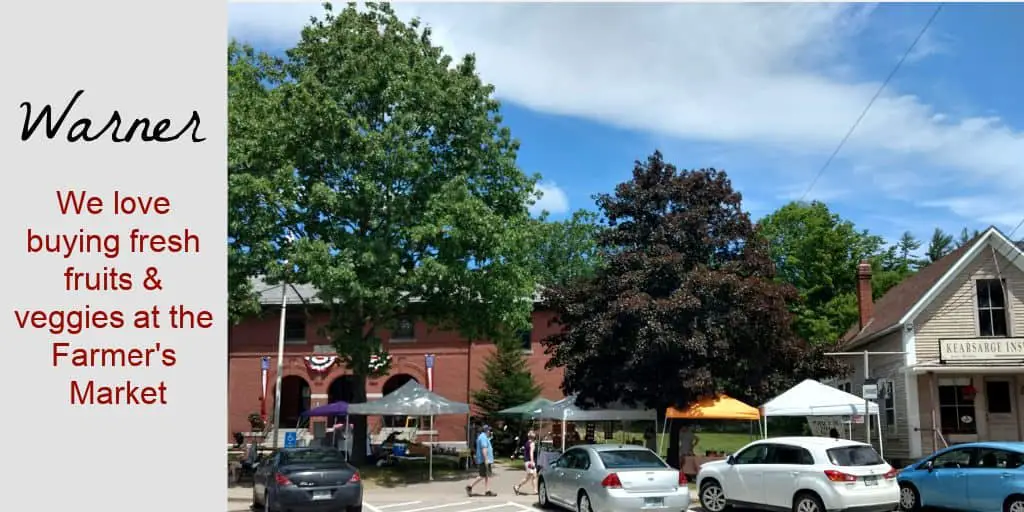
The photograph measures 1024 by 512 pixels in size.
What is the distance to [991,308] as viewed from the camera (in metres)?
26.0

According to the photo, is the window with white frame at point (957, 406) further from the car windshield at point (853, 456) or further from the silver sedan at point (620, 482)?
the silver sedan at point (620, 482)

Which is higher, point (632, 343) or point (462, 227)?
point (462, 227)

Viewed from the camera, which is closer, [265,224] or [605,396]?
[265,224]

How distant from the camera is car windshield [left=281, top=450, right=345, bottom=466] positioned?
53.3 ft

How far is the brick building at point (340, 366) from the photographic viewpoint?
41.3 meters

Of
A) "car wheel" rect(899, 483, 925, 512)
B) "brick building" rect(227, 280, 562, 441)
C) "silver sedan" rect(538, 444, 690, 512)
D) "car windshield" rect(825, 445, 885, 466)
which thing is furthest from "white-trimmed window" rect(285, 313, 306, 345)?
"car windshield" rect(825, 445, 885, 466)

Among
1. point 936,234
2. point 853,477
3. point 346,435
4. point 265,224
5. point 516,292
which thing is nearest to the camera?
point 853,477

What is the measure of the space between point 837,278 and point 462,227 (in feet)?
117

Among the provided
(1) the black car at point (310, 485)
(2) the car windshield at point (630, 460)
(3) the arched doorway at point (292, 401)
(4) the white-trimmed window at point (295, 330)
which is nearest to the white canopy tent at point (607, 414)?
(2) the car windshield at point (630, 460)

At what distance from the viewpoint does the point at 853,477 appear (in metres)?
14.5

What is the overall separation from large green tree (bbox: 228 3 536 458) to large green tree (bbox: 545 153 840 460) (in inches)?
95.3

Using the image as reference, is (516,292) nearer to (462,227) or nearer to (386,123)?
(462,227)
